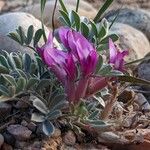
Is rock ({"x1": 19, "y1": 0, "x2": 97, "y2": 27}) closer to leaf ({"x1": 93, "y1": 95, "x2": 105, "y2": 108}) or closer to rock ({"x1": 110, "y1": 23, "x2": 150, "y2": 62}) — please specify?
rock ({"x1": 110, "y1": 23, "x2": 150, "y2": 62})

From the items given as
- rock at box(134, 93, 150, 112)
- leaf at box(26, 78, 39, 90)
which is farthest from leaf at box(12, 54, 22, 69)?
rock at box(134, 93, 150, 112)

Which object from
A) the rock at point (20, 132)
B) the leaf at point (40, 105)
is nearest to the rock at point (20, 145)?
the rock at point (20, 132)

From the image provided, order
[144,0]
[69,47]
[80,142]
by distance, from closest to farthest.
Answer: [69,47] < [80,142] < [144,0]

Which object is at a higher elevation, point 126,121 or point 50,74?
point 50,74

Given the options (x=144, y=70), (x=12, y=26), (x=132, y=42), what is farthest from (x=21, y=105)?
(x=132, y=42)

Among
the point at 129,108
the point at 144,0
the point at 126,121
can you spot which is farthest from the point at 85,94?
the point at 144,0

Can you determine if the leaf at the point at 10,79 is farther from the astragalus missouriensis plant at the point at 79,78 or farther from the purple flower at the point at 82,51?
the purple flower at the point at 82,51

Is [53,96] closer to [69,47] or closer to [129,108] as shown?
[69,47]
